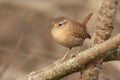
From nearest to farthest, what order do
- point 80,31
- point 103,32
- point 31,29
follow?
point 103,32, point 80,31, point 31,29

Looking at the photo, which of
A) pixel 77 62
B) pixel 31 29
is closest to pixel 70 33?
pixel 77 62

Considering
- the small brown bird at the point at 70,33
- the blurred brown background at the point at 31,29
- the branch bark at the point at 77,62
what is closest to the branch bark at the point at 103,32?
the branch bark at the point at 77,62

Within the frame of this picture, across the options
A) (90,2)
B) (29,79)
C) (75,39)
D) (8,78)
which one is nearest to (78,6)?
(90,2)

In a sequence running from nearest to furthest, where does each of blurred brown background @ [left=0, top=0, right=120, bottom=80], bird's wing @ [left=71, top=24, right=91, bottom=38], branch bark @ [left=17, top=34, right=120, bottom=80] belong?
branch bark @ [left=17, top=34, right=120, bottom=80] → bird's wing @ [left=71, top=24, right=91, bottom=38] → blurred brown background @ [left=0, top=0, right=120, bottom=80]

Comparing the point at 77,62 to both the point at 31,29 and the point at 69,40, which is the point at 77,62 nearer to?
the point at 69,40

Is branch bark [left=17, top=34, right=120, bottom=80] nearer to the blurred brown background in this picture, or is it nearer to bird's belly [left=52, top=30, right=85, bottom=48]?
bird's belly [left=52, top=30, right=85, bottom=48]

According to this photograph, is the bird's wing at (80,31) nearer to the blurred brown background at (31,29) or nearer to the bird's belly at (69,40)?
the bird's belly at (69,40)

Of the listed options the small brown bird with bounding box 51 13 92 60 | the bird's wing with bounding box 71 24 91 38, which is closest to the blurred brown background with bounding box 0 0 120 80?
the small brown bird with bounding box 51 13 92 60
